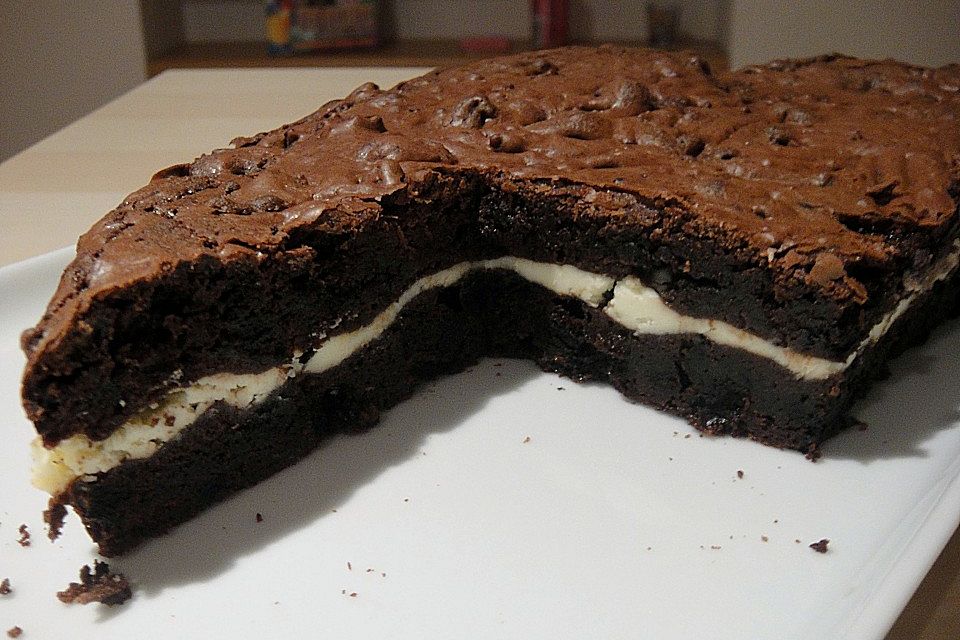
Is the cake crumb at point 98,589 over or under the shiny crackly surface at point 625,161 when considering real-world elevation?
under

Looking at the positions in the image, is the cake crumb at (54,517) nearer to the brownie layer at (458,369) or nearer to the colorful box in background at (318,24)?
the brownie layer at (458,369)

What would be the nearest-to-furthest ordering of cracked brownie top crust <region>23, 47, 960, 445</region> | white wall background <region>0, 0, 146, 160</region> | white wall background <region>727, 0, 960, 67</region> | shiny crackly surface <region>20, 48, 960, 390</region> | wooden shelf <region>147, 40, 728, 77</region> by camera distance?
cracked brownie top crust <region>23, 47, 960, 445</region> < shiny crackly surface <region>20, 48, 960, 390</region> < white wall background <region>727, 0, 960, 67</region> < wooden shelf <region>147, 40, 728, 77</region> < white wall background <region>0, 0, 146, 160</region>

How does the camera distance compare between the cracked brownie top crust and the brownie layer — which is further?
the brownie layer

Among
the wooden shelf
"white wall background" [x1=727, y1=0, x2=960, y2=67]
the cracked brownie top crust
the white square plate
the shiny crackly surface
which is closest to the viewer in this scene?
the white square plate

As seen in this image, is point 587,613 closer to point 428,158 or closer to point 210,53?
point 428,158

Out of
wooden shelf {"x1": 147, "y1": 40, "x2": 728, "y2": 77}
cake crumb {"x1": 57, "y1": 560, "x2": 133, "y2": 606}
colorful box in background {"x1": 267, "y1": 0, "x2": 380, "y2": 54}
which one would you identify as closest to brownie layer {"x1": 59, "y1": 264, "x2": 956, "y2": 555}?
cake crumb {"x1": 57, "y1": 560, "x2": 133, "y2": 606}

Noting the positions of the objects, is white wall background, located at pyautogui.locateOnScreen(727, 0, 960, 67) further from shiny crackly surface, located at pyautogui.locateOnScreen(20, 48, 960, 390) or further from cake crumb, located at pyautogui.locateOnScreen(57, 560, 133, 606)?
cake crumb, located at pyautogui.locateOnScreen(57, 560, 133, 606)

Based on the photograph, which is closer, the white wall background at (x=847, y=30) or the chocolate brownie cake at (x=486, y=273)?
the chocolate brownie cake at (x=486, y=273)

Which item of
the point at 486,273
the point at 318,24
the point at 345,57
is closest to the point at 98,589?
→ the point at 486,273

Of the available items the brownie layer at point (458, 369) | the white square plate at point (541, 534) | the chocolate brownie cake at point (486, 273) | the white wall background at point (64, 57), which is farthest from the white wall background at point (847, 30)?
the white wall background at point (64, 57)
